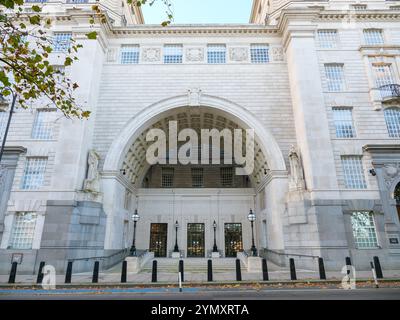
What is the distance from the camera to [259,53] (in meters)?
24.2

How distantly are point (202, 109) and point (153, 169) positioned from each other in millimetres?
11722

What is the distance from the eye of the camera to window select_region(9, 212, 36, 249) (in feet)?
59.9

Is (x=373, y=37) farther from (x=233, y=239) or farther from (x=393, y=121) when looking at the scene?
(x=233, y=239)

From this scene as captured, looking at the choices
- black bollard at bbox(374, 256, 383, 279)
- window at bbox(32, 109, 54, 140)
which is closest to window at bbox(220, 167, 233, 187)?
window at bbox(32, 109, 54, 140)

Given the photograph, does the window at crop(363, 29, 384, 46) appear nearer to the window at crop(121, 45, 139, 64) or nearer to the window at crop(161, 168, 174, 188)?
the window at crop(121, 45, 139, 64)

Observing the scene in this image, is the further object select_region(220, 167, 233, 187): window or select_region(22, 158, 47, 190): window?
select_region(220, 167, 233, 187): window

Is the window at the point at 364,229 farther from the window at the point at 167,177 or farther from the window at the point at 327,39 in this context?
the window at the point at 167,177

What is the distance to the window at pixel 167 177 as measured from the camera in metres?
31.3

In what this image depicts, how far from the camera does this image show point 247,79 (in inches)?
912

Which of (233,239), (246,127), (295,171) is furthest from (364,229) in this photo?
(233,239)

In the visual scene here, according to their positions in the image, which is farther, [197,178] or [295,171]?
[197,178]

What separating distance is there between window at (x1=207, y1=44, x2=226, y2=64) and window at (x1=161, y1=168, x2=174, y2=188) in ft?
46.2

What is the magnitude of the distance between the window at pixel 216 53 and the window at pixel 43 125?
14.9 meters

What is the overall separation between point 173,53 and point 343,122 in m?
16.3
